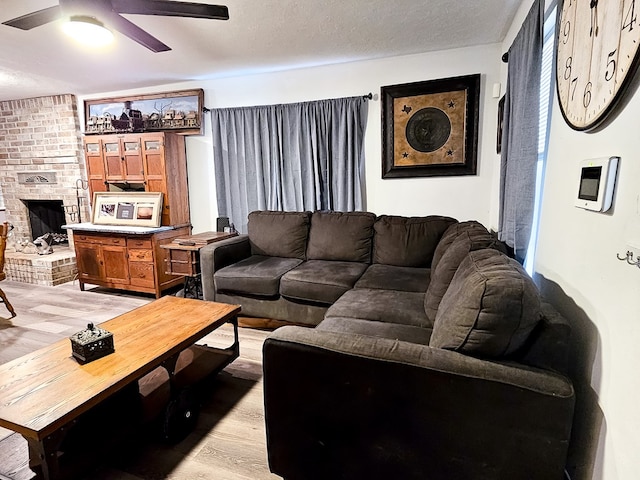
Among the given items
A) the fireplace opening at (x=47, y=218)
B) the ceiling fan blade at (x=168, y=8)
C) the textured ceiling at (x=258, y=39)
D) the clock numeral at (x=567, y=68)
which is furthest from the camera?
the fireplace opening at (x=47, y=218)

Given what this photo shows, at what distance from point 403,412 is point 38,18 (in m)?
2.66

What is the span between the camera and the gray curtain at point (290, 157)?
3.45m

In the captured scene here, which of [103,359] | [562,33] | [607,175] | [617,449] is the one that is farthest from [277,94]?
[617,449]

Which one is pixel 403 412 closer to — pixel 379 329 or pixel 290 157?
pixel 379 329

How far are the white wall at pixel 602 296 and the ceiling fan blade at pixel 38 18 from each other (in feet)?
8.28

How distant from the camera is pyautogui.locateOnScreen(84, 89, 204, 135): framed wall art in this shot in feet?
13.0

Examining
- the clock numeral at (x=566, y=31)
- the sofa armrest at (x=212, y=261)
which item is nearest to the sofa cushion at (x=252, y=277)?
the sofa armrest at (x=212, y=261)

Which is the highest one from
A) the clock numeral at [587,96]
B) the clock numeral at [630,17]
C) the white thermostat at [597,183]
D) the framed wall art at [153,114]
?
the framed wall art at [153,114]

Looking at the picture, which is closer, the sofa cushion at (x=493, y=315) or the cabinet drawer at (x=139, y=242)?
the sofa cushion at (x=493, y=315)

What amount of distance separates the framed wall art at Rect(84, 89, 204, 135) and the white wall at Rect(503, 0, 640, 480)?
3.55 m

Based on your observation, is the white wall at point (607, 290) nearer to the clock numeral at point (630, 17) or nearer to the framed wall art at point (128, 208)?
the clock numeral at point (630, 17)

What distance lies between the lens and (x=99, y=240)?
3818 mm

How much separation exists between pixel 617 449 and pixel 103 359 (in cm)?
189

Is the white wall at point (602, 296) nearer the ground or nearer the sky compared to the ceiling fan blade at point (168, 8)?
nearer the ground
